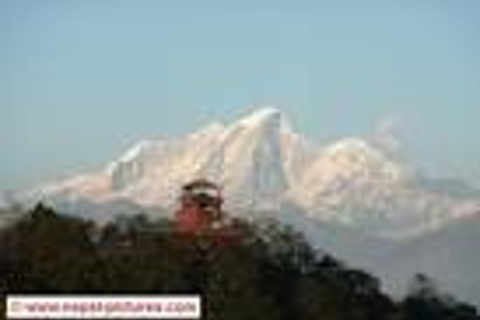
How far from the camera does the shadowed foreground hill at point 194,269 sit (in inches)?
4488

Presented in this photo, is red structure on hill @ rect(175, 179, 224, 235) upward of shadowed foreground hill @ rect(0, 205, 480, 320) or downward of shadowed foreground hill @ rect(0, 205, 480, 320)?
upward

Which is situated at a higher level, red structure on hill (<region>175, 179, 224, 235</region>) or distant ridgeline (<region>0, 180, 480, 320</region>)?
red structure on hill (<region>175, 179, 224, 235</region>)

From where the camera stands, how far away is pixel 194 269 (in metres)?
123

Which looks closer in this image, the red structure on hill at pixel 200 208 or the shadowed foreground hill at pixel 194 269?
the shadowed foreground hill at pixel 194 269

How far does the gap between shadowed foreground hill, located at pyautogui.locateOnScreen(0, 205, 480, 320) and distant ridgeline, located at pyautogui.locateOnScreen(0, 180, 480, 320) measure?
9 cm

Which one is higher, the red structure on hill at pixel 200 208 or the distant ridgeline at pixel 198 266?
the red structure on hill at pixel 200 208

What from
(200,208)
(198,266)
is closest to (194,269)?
(198,266)

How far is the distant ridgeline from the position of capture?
11412cm

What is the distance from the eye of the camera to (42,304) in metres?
74.6

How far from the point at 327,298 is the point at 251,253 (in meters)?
6.81

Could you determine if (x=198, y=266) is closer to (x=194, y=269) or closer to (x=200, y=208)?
(x=194, y=269)

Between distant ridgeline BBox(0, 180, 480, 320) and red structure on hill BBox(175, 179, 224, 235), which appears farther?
red structure on hill BBox(175, 179, 224, 235)

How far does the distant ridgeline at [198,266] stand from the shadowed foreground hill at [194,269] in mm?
89

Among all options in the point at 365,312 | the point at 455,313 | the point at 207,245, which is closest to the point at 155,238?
the point at 207,245
